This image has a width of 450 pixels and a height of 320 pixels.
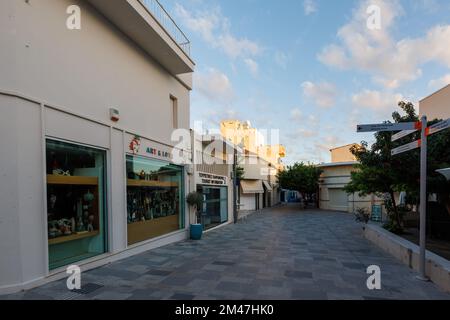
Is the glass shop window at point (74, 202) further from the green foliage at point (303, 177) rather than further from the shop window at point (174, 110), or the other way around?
the green foliage at point (303, 177)

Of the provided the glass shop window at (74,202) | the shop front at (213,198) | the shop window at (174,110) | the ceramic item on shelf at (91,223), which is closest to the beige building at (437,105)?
the shop front at (213,198)

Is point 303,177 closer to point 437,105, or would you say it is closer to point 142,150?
point 437,105

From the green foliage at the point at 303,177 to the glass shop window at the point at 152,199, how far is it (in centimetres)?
1953

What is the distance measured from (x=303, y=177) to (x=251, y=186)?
5686 millimetres

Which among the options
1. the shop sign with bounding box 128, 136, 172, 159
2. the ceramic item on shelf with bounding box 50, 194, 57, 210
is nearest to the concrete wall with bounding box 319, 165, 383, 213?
the shop sign with bounding box 128, 136, 172, 159

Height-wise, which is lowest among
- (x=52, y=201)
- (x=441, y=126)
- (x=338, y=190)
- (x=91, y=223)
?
(x=338, y=190)

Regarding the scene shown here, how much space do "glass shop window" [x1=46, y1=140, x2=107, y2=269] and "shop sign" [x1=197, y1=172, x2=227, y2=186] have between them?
20.0 feet

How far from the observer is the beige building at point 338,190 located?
79.3 ft

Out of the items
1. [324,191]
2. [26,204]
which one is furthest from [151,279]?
[324,191]

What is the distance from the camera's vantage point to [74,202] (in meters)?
6.31

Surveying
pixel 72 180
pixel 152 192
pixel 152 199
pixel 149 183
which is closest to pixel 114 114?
pixel 72 180

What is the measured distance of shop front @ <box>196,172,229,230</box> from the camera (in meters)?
13.1

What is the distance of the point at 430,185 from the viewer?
760cm
